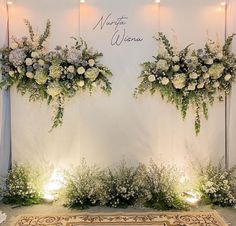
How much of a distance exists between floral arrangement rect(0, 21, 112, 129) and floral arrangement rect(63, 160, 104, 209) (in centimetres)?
60

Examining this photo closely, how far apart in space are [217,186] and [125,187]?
3.26ft

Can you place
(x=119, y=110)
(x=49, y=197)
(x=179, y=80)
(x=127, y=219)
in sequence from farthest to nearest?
(x=119, y=110), (x=49, y=197), (x=179, y=80), (x=127, y=219)

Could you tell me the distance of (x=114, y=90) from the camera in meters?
3.84

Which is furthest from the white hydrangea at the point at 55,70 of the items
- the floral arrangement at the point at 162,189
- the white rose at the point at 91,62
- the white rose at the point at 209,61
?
the white rose at the point at 209,61

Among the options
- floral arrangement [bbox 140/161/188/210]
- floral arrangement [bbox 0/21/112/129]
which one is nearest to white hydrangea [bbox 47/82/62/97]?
floral arrangement [bbox 0/21/112/129]

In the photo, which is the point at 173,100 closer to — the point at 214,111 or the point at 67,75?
the point at 214,111

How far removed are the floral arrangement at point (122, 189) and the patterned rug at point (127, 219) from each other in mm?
225

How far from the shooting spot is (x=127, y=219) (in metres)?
3.32

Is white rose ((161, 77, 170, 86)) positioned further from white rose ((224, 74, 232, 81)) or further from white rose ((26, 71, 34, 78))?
white rose ((26, 71, 34, 78))

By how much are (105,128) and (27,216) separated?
125 cm

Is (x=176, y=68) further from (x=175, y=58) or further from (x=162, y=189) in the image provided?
(x=162, y=189)

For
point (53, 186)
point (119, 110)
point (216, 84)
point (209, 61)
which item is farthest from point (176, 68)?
point (53, 186)

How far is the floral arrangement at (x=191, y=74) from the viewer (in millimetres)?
3559

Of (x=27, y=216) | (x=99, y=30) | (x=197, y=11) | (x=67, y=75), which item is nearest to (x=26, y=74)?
(x=67, y=75)
